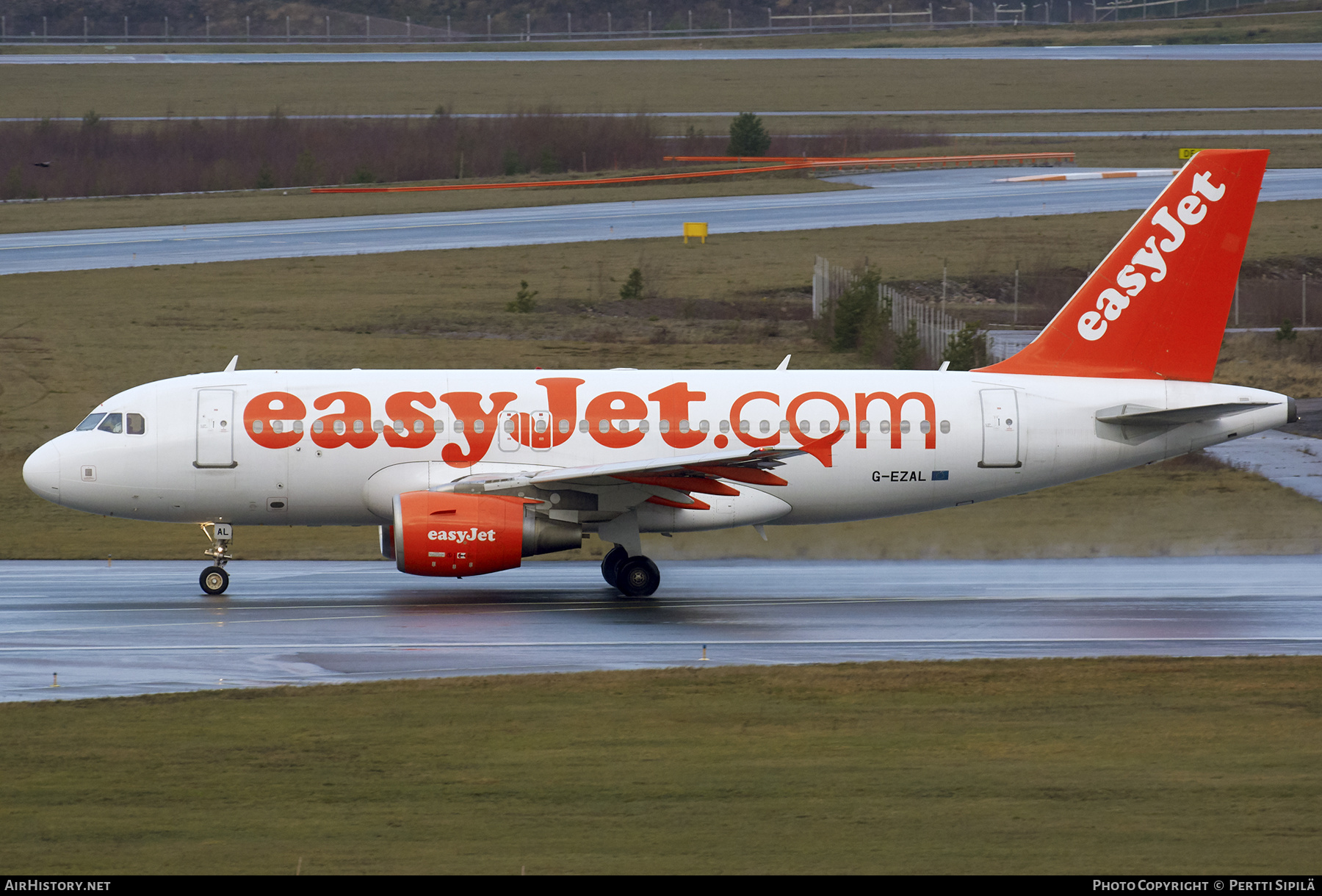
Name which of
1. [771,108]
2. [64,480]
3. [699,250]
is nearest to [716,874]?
[64,480]

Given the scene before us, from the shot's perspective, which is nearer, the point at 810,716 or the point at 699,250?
the point at 810,716

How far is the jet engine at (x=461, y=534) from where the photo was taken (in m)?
27.2

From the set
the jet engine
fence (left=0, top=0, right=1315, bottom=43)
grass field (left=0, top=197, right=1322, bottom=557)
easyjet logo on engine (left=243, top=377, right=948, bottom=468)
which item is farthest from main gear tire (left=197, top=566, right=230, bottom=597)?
fence (left=0, top=0, right=1315, bottom=43)

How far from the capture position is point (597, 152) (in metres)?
92.5

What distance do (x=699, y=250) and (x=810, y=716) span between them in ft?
157

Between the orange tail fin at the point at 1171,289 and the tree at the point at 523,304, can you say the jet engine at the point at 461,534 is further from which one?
the tree at the point at 523,304

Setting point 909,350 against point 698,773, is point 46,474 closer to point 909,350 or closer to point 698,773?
point 698,773

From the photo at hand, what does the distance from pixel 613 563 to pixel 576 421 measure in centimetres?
289

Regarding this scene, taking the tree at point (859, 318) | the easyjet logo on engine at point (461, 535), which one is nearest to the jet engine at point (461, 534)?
the easyjet logo on engine at point (461, 535)

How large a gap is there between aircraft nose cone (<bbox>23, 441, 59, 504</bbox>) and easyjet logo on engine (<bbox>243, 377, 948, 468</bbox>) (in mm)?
3580

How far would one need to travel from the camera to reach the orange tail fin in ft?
99.8

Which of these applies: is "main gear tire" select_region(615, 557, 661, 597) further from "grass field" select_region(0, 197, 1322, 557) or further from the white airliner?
"grass field" select_region(0, 197, 1322, 557)
